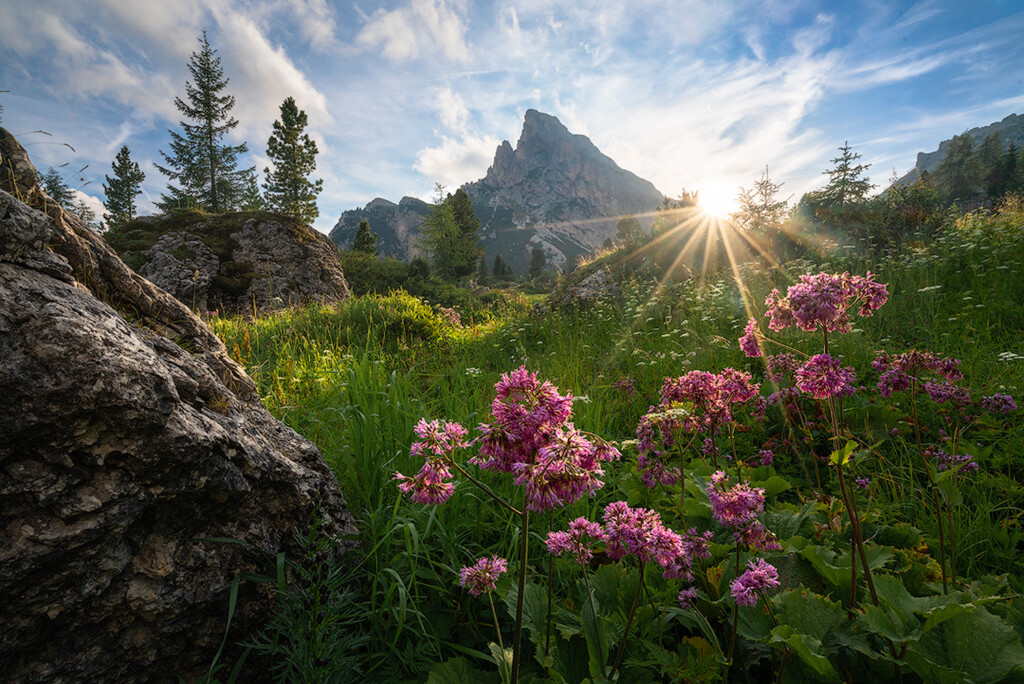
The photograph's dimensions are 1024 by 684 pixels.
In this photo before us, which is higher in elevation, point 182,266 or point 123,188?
point 123,188

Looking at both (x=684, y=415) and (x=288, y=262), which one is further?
(x=288, y=262)

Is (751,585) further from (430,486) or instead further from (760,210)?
(760,210)

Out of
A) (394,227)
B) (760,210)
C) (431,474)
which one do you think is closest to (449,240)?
(760,210)

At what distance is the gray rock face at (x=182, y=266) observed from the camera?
1086 cm

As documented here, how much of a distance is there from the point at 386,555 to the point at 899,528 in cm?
255

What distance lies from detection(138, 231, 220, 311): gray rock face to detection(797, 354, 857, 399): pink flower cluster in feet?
40.0

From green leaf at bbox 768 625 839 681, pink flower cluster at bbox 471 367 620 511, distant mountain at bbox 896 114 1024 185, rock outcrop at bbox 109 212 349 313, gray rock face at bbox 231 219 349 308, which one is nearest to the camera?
pink flower cluster at bbox 471 367 620 511

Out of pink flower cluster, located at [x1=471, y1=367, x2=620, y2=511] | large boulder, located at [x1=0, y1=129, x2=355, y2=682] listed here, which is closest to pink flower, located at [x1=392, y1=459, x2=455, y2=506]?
pink flower cluster, located at [x1=471, y1=367, x2=620, y2=511]

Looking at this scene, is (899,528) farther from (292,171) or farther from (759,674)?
(292,171)

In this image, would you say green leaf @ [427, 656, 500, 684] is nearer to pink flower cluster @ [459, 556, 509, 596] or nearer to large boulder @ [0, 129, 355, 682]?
pink flower cluster @ [459, 556, 509, 596]

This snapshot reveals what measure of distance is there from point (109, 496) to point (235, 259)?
15.3 meters

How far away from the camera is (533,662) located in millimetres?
1577

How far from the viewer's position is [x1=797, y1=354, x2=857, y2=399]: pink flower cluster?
63.2 inches

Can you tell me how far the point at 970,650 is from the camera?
4.06 ft
